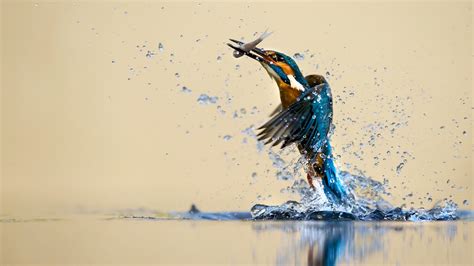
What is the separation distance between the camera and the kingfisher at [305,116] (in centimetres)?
566

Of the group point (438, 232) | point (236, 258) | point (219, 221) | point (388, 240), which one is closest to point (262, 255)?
point (236, 258)

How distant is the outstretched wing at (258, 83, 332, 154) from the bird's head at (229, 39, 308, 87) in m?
0.11

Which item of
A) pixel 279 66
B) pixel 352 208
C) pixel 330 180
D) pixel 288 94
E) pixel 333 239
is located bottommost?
pixel 333 239

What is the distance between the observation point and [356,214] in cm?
595

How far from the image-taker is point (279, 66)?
19.1ft

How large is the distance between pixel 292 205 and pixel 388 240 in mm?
1499

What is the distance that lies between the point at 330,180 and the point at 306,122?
424 mm

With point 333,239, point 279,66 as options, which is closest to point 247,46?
point 279,66

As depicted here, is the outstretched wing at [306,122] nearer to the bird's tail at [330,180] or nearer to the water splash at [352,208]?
the bird's tail at [330,180]

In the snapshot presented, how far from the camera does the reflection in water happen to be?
3.75 m

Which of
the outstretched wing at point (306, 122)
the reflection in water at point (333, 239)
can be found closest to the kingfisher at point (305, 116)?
the outstretched wing at point (306, 122)

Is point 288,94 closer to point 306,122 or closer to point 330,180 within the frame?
point 306,122

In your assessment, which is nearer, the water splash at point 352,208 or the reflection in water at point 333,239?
the reflection in water at point 333,239

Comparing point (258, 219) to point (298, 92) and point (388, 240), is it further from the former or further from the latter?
point (388, 240)
